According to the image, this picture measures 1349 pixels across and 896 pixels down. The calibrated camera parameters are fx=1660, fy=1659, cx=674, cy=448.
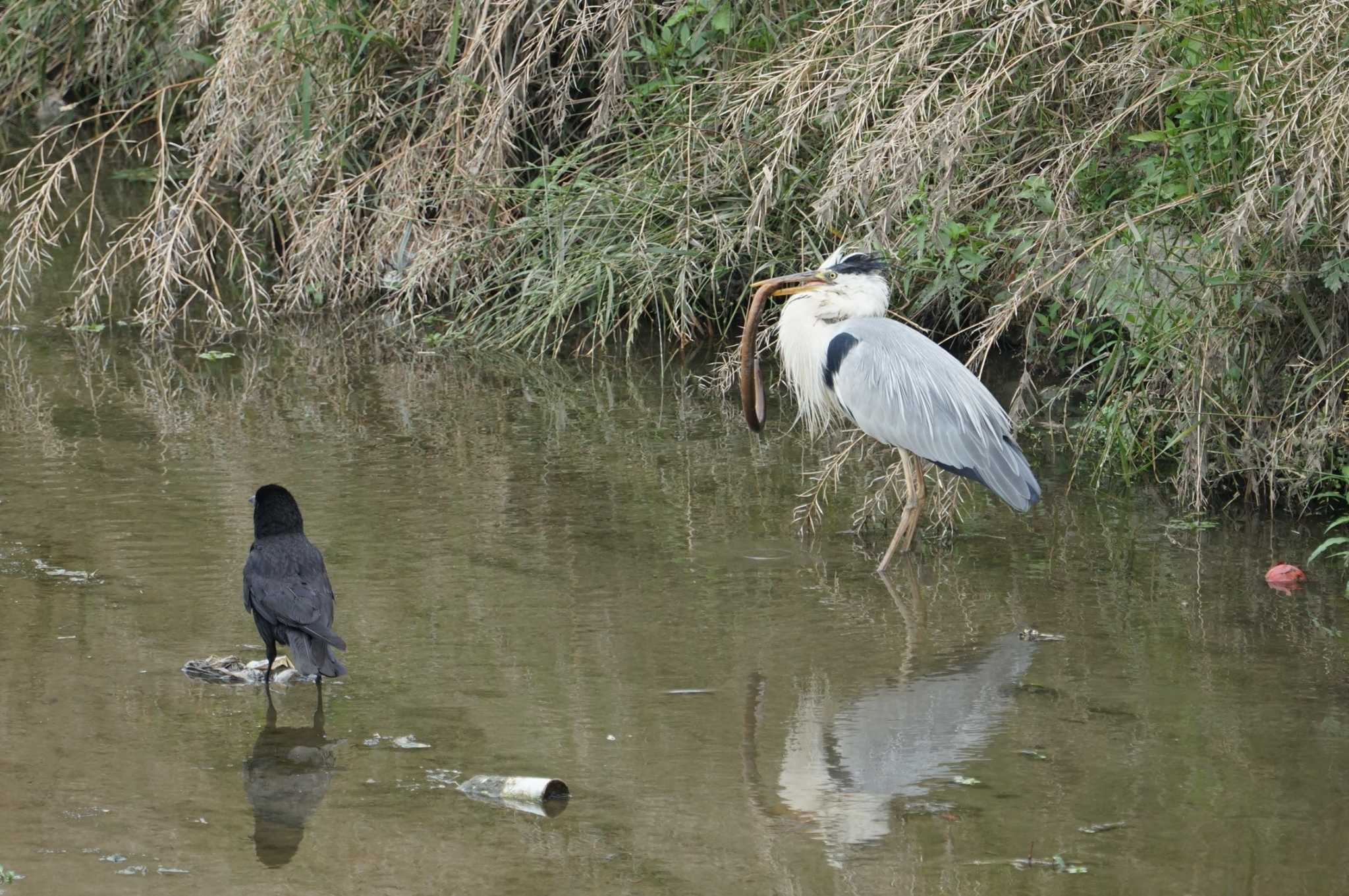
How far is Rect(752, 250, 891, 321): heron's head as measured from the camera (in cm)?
619

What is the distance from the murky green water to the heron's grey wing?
0.35 m

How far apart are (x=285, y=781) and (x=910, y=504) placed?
2758 millimetres

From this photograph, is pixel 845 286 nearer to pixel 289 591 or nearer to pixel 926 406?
pixel 926 406

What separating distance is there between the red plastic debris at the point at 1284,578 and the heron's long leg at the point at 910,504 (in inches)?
47.8

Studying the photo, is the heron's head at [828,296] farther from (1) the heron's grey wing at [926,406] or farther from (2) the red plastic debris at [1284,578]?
(2) the red plastic debris at [1284,578]

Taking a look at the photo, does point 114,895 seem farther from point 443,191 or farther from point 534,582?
point 443,191

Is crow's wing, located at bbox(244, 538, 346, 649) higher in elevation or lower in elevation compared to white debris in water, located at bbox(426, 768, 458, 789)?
higher

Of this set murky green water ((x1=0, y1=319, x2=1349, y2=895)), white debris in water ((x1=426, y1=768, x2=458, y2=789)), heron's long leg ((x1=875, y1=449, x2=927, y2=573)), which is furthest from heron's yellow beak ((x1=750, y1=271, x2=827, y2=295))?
white debris in water ((x1=426, y1=768, x2=458, y2=789))

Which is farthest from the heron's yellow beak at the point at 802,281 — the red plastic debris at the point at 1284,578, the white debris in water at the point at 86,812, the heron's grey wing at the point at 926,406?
the white debris in water at the point at 86,812

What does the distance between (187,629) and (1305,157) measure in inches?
150

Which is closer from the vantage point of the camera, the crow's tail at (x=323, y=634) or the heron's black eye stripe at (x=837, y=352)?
the crow's tail at (x=323, y=634)

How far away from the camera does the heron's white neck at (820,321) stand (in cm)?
623

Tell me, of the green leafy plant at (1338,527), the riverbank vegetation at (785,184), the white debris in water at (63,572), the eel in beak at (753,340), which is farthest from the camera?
the eel in beak at (753,340)

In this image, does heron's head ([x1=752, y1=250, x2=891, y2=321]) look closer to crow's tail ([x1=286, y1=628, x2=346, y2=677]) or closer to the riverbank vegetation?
the riverbank vegetation
